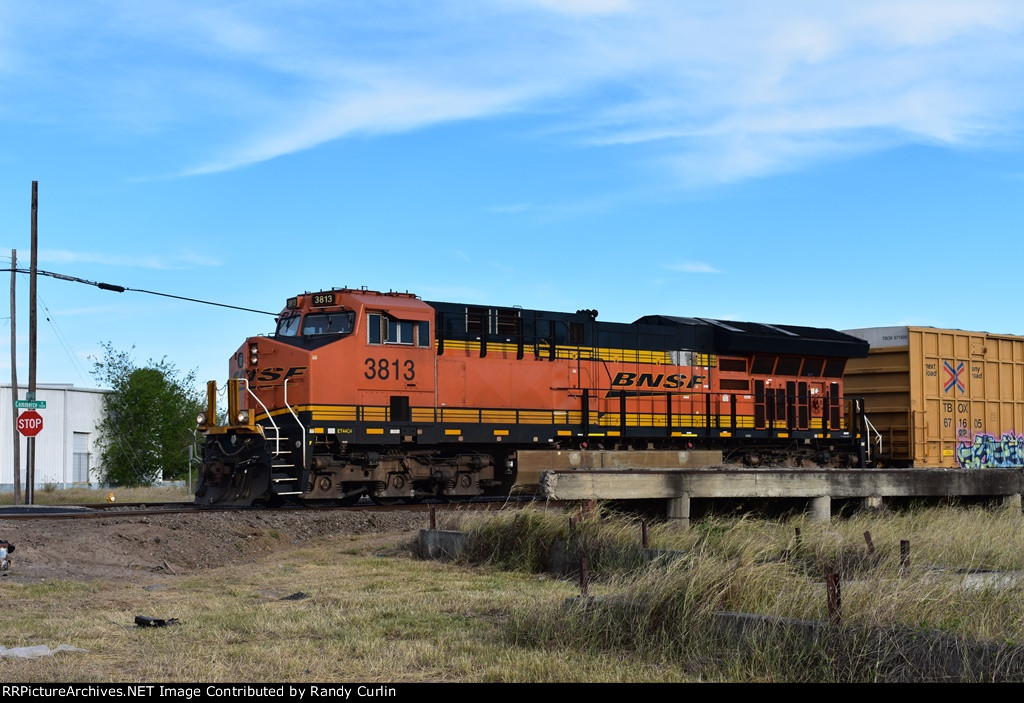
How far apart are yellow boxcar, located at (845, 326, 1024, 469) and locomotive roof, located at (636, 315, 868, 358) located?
102 cm

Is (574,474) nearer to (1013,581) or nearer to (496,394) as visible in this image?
(1013,581)

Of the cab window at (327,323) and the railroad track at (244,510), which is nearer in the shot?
the railroad track at (244,510)

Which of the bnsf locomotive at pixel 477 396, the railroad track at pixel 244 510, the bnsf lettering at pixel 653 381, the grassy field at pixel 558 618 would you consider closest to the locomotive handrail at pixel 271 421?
the bnsf locomotive at pixel 477 396

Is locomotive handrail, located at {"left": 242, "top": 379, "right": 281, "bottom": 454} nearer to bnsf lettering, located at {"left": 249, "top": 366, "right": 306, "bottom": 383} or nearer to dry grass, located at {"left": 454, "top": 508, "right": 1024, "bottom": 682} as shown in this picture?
bnsf lettering, located at {"left": 249, "top": 366, "right": 306, "bottom": 383}

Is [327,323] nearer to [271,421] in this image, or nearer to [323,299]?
[323,299]

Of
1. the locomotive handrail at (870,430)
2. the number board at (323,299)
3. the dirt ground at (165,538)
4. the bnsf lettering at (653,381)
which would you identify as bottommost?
the dirt ground at (165,538)

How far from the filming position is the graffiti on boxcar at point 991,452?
25.4 meters

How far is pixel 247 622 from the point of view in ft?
28.4

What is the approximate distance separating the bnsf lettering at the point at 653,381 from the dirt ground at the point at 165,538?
632cm

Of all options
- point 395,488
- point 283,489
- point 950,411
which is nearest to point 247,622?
point 283,489

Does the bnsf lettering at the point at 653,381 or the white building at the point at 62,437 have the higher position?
the bnsf lettering at the point at 653,381

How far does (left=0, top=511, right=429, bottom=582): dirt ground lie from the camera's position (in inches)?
507

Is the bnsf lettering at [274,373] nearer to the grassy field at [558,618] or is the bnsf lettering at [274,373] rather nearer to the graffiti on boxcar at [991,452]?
the grassy field at [558,618]
